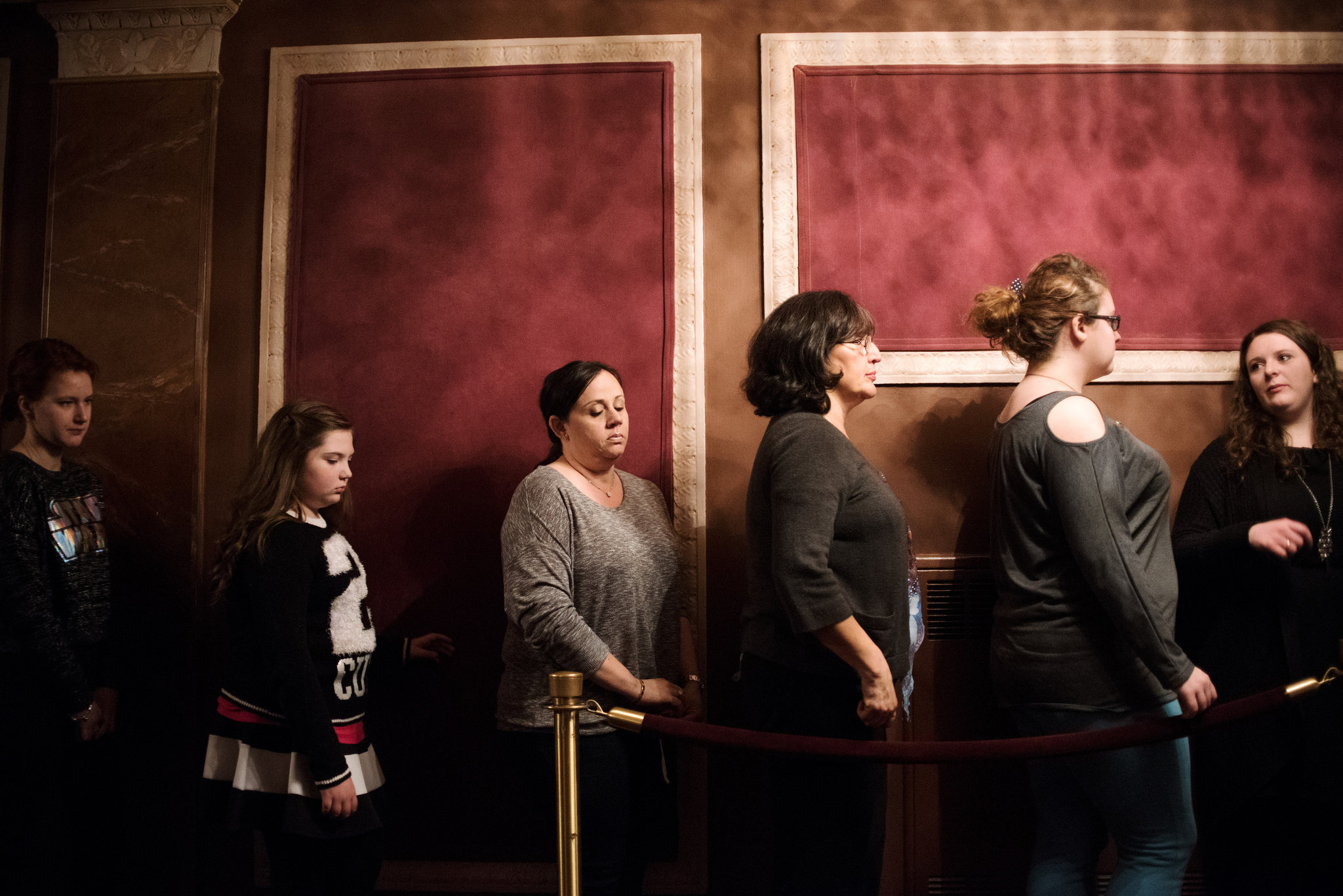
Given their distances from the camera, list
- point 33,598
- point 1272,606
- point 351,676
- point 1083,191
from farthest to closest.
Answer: point 1083,191 < point 1272,606 < point 33,598 < point 351,676

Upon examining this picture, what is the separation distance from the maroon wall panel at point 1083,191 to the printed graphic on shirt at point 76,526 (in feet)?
6.95

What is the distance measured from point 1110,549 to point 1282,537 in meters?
0.60

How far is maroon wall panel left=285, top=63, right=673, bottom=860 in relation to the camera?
98.0 inches

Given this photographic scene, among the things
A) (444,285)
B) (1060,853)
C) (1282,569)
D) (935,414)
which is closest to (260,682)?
(444,285)

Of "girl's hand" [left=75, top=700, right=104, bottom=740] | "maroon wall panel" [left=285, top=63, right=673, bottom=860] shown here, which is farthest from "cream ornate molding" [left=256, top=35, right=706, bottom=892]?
"girl's hand" [left=75, top=700, right=104, bottom=740]

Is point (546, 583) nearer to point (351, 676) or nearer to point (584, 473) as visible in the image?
point (584, 473)

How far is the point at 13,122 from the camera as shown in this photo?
271 cm

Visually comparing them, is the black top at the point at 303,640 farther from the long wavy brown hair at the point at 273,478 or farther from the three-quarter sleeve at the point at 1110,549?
the three-quarter sleeve at the point at 1110,549

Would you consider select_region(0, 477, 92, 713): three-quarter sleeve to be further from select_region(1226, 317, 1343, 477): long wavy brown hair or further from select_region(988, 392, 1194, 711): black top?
select_region(1226, 317, 1343, 477): long wavy brown hair

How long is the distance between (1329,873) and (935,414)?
65.2 inches

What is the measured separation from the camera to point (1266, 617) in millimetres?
2100

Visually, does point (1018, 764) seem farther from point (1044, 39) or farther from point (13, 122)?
point (13, 122)

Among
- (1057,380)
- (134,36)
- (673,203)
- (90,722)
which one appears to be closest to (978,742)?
(1057,380)

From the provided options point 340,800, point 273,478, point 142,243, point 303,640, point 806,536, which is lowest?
point 340,800
